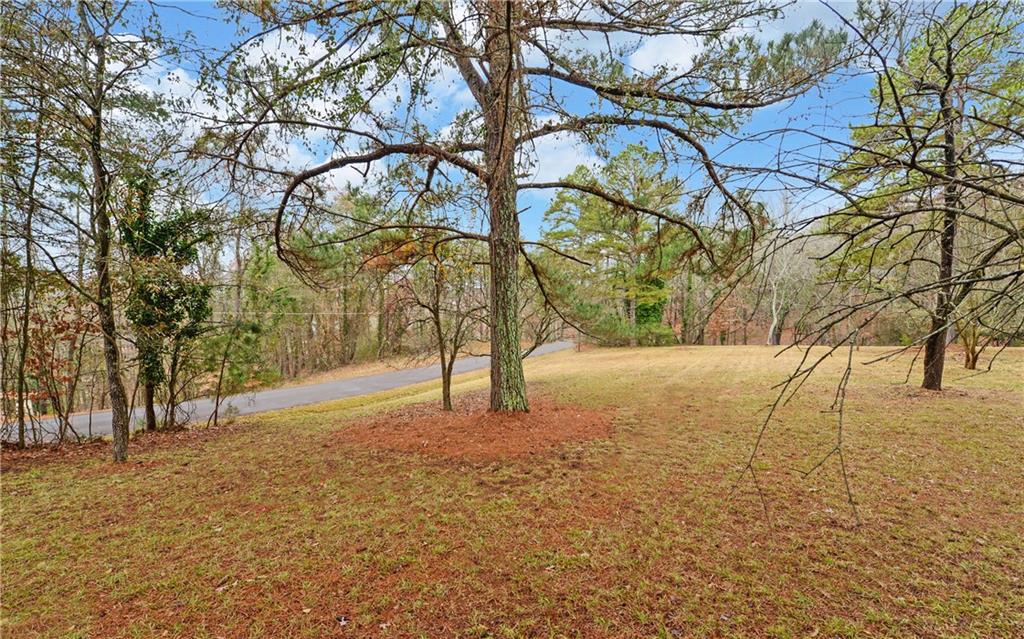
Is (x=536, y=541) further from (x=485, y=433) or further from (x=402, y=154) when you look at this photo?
(x=402, y=154)

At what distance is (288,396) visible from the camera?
46.8ft

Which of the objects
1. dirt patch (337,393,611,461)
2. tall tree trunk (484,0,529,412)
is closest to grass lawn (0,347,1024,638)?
dirt patch (337,393,611,461)

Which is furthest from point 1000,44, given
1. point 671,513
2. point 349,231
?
point 349,231

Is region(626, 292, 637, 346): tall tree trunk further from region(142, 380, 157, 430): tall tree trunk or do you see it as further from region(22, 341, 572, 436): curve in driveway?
region(142, 380, 157, 430): tall tree trunk

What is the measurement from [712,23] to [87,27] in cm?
642

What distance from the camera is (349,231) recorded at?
19.2 feet

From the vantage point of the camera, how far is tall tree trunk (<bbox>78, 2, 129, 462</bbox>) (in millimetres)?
4223

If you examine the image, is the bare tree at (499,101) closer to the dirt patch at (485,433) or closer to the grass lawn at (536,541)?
the dirt patch at (485,433)

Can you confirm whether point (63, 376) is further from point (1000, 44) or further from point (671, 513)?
point (1000, 44)

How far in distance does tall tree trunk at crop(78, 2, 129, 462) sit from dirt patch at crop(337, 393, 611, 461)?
102 inches

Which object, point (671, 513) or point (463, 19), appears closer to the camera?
point (463, 19)

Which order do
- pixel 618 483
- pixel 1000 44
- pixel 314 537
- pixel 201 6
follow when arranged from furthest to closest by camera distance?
pixel 201 6, pixel 618 483, pixel 314 537, pixel 1000 44

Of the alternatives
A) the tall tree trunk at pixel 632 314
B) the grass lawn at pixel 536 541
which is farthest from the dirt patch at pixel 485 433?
the tall tree trunk at pixel 632 314

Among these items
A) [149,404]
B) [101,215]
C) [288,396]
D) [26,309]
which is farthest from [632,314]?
[26,309]
